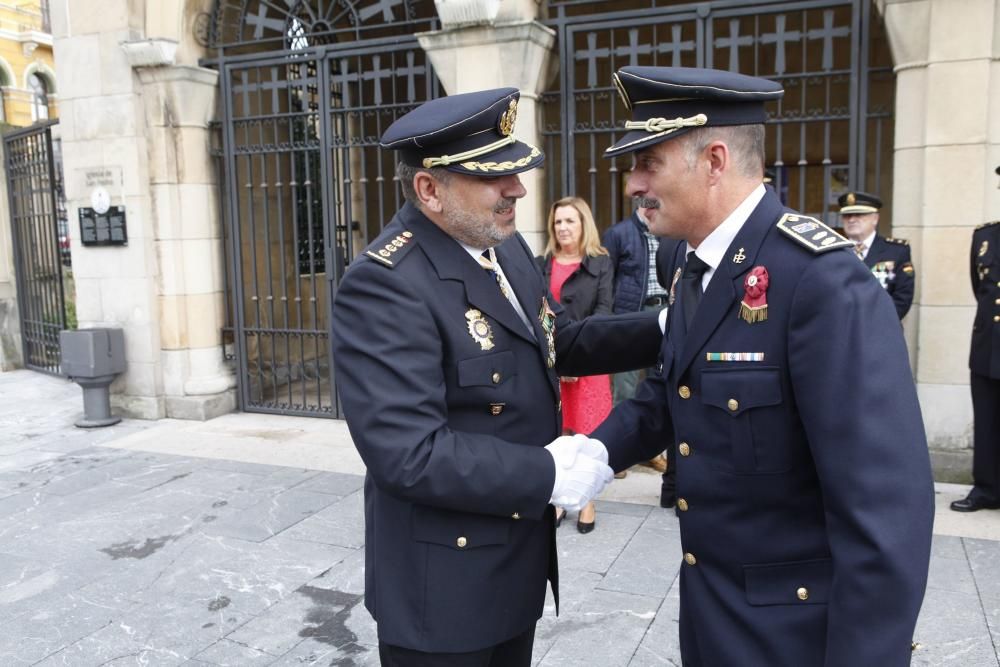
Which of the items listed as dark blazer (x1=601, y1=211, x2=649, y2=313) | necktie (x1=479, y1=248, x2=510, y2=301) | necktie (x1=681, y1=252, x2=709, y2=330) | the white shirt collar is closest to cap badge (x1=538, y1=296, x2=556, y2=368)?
necktie (x1=479, y1=248, x2=510, y2=301)

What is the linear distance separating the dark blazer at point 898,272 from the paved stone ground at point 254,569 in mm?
1278

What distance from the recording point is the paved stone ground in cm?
353

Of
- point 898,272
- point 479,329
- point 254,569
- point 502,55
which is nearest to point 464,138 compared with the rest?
point 479,329

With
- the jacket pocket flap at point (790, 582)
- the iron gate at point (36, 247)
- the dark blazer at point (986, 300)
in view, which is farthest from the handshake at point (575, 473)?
the iron gate at point (36, 247)

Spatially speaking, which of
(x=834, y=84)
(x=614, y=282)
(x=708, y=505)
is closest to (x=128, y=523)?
(x=614, y=282)

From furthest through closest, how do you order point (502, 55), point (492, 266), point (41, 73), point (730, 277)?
point (41, 73), point (502, 55), point (492, 266), point (730, 277)

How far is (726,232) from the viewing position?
6.10 ft

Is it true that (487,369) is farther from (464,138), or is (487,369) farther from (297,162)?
(297,162)

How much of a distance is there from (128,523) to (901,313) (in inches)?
199

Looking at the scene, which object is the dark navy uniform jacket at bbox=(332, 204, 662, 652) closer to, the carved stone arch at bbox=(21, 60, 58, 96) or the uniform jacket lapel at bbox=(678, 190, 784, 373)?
the uniform jacket lapel at bbox=(678, 190, 784, 373)

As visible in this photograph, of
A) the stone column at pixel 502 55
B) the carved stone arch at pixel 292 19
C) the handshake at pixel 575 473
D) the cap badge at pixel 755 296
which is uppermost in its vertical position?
the carved stone arch at pixel 292 19

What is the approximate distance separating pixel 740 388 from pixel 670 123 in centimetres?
58

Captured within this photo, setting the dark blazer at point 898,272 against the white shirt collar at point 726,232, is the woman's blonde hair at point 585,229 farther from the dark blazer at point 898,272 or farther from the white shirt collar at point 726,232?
the white shirt collar at point 726,232

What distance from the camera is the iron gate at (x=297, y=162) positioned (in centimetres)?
730
